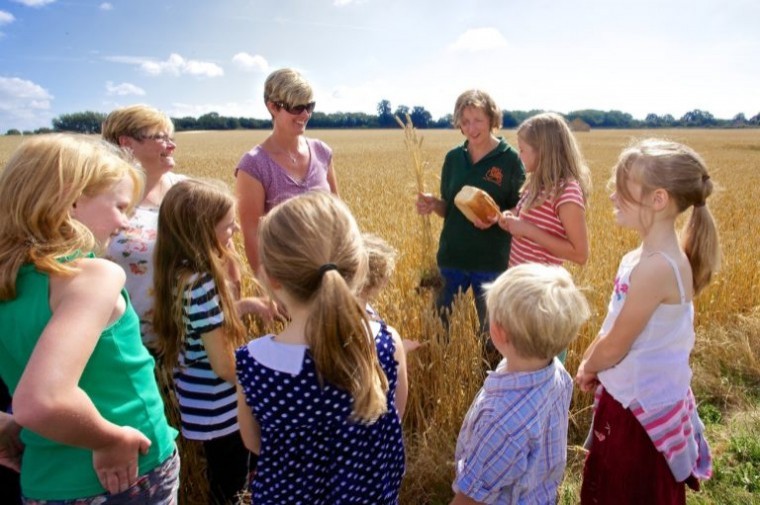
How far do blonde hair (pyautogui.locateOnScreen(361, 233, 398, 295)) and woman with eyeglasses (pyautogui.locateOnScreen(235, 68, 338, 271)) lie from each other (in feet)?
3.21

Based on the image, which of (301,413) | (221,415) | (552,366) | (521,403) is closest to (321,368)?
(301,413)

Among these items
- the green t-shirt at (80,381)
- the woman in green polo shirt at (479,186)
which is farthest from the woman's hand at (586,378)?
the green t-shirt at (80,381)

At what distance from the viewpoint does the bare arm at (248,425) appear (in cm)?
143

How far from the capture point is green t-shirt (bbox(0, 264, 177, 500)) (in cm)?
121

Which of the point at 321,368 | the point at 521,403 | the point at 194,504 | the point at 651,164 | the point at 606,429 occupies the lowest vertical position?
the point at 194,504

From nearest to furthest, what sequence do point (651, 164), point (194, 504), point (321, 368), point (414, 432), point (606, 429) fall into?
1. point (321, 368)
2. point (651, 164)
3. point (606, 429)
4. point (194, 504)
5. point (414, 432)

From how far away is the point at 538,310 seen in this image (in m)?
1.51

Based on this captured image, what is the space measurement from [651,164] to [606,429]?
3.33 feet

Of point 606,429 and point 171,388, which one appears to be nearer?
point 606,429

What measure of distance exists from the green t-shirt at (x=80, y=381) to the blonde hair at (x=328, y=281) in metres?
0.44

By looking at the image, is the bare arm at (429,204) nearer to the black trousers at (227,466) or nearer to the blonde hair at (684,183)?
the blonde hair at (684,183)

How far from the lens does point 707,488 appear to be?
2.53 m

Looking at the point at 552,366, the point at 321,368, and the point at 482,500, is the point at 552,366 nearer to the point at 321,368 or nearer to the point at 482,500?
the point at 482,500

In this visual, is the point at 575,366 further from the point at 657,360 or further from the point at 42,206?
the point at 42,206
